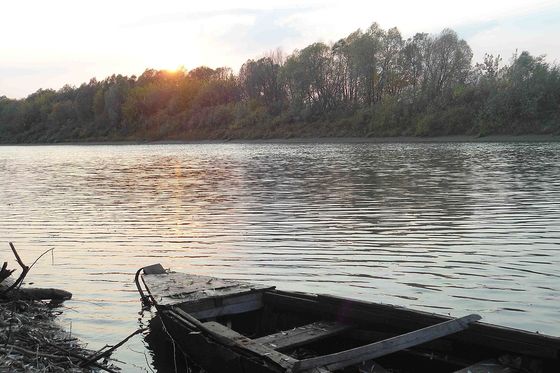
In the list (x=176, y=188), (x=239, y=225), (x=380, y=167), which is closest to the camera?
(x=239, y=225)

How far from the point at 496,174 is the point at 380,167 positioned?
9177mm

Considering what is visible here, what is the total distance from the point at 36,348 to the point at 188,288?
2369 millimetres

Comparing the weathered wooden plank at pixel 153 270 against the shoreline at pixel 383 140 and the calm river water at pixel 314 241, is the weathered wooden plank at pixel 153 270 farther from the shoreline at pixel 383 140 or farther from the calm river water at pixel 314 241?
the shoreline at pixel 383 140

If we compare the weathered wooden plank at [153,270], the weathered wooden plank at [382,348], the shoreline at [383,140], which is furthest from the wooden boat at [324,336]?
the shoreline at [383,140]

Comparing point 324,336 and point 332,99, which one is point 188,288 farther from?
point 332,99

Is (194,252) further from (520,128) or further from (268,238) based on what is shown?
(520,128)

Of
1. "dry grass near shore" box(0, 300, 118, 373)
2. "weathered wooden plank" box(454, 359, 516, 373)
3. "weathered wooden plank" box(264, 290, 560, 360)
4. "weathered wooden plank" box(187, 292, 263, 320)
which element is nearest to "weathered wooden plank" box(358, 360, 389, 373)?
"weathered wooden plank" box(264, 290, 560, 360)

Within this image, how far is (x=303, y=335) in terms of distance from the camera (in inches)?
280

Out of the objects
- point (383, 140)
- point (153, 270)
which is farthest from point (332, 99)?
point (153, 270)

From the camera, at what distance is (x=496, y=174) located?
31.1m

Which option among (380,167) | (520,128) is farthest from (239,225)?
(520,128)

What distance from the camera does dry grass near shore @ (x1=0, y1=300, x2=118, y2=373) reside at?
6.59 m

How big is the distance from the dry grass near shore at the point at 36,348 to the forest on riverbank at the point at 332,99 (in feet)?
238

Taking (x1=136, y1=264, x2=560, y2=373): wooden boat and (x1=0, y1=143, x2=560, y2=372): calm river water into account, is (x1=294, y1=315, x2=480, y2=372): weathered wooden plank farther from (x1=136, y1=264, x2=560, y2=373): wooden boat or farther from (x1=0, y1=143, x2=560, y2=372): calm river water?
Result: (x1=0, y1=143, x2=560, y2=372): calm river water
